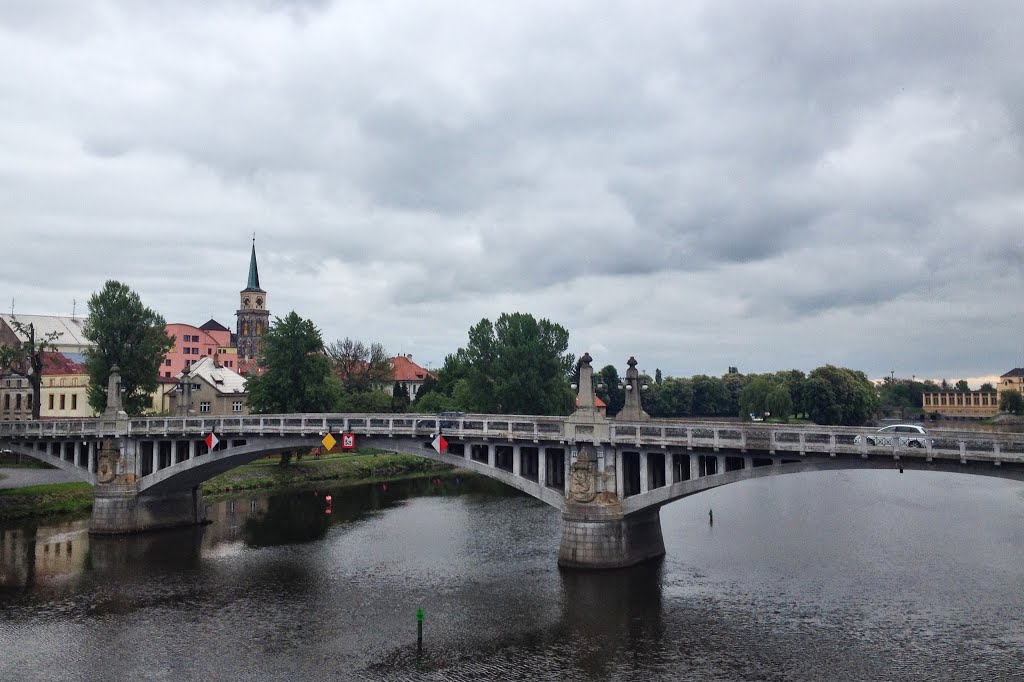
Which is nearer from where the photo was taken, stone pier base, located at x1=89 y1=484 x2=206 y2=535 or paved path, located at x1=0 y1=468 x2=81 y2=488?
stone pier base, located at x1=89 y1=484 x2=206 y2=535

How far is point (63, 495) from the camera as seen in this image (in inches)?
2734

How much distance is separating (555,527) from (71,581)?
3152 cm

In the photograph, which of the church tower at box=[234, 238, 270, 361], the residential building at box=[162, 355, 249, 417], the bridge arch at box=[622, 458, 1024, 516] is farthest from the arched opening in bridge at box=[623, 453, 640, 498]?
the church tower at box=[234, 238, 270, 361]

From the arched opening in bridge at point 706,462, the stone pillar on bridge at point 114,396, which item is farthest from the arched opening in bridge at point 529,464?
the stone pillar on bridge at point 114,396

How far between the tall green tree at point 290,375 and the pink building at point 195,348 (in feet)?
266

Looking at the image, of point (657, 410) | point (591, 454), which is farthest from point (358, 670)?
point (657, 410)

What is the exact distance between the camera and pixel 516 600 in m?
39.5

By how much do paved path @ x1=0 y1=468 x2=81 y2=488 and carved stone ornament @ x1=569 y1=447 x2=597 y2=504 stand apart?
2092 inches

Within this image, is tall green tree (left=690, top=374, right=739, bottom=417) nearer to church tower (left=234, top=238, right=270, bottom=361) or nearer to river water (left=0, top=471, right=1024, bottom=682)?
church tower (left=234, top=238, right=270, bottom=361)

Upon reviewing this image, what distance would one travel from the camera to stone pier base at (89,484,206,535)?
5925 centimetres

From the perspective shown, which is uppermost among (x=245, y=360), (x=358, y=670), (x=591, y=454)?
(x=245, y=360)

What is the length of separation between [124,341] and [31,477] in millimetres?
14839

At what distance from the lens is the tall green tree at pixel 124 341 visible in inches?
3012

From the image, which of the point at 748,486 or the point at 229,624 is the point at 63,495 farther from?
the point at 748,486
